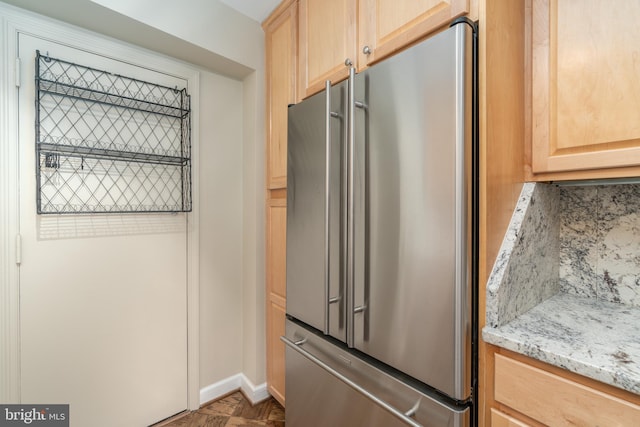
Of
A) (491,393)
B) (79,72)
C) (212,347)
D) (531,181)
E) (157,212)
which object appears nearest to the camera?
(491,393)

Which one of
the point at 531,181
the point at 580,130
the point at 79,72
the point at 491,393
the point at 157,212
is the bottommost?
the point at 491,393

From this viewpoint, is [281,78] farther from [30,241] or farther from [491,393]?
[491,393]

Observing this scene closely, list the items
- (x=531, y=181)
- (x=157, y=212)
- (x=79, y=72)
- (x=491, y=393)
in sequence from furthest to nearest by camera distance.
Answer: (x=157, y=212) → (x=79, y=72) → (x=531, y=181) → (x=491, y=393)

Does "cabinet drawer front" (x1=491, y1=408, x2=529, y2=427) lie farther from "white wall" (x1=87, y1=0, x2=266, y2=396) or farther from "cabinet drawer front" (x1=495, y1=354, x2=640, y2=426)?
"white wall" (x1=87, y1=0, x2=266, y2=396)

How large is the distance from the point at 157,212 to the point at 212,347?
3.23 feet

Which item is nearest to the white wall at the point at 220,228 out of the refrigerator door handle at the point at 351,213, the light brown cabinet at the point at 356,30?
the light brown cabinet at the point at 356,30

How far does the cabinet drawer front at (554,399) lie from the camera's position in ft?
2.29

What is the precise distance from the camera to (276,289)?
6.14 feet

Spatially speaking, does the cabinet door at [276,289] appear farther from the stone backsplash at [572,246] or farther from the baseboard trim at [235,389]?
the stone backsplash at [572,246]

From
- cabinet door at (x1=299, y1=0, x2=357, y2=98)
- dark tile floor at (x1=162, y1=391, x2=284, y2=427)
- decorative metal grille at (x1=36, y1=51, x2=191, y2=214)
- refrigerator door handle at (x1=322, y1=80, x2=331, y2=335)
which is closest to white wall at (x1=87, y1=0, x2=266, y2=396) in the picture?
dark tile floor at (x1=162, y1=391, x2=284, y2=427)

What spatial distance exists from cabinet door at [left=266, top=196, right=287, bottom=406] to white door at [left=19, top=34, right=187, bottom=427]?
1.77ft

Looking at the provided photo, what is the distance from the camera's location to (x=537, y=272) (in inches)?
43.6

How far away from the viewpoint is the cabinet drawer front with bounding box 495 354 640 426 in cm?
70

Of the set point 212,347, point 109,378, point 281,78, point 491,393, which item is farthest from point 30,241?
point 491,393
